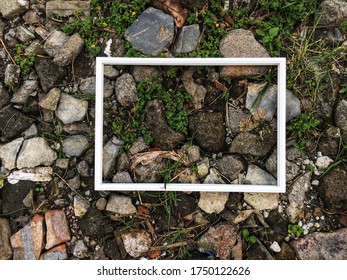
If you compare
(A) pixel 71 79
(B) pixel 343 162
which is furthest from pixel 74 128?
(B) pixel 343 162

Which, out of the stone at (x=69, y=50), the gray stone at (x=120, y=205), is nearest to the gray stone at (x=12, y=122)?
the stone at (x=69, y=50)

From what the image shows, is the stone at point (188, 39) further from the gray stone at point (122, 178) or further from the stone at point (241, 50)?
the gray stone at point (122, 178)

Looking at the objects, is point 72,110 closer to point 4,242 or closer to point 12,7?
point 12,7

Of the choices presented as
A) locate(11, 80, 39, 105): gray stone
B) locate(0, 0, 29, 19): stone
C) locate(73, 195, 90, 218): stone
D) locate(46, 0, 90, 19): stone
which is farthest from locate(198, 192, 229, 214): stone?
locate(0, 0, 29, 19): stone

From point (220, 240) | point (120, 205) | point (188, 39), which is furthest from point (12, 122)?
point (220, 240)

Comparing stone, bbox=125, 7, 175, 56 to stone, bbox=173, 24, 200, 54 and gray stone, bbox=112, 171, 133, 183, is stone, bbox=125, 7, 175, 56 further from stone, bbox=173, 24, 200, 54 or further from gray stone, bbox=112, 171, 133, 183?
gray stone, bbox=112, 171, 133, 183
